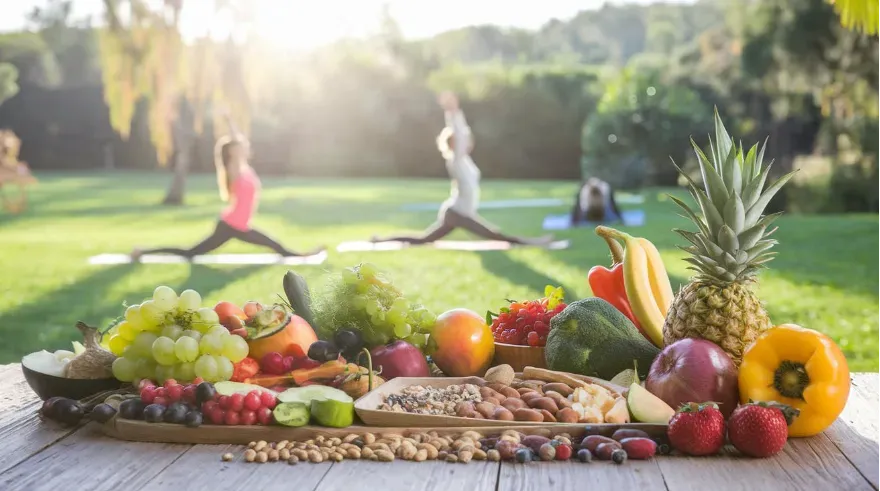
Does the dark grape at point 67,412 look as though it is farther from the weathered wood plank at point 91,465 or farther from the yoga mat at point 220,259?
the yoga mat at point 220,259

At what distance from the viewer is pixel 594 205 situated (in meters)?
15.6

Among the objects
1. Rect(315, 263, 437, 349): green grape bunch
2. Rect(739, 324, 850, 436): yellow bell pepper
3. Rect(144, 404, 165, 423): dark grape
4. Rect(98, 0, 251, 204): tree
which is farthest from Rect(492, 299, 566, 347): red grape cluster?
Rect(98, 0, 251, 204): tree

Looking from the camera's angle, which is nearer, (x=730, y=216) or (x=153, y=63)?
(x=730, y=216)

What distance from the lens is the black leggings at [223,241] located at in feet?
35.2

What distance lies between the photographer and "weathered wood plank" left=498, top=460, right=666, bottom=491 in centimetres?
231

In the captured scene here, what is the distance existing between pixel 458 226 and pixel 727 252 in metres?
8.56

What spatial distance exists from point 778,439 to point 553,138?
90.6ft

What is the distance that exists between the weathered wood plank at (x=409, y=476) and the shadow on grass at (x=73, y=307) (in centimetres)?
530

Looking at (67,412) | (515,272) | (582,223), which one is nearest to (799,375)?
(67,412)

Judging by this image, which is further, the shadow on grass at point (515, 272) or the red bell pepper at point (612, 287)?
the shadow on grass at point (515, 272)

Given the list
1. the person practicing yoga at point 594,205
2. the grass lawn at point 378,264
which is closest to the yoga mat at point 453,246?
the grass lawn at point 378,264

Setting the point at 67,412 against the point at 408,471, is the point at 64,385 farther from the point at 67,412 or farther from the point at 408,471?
the point at 408,471

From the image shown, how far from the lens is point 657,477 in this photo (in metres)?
2.38

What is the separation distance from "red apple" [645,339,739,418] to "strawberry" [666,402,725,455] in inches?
10.6
